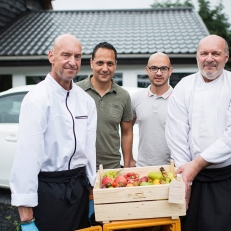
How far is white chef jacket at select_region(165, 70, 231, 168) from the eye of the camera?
7.77 feet

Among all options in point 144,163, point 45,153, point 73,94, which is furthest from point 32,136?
point 144,163

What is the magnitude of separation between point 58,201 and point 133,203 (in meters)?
0.49

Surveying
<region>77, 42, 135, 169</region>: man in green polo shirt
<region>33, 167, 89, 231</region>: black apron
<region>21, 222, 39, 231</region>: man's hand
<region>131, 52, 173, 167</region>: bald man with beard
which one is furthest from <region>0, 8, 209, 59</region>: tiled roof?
<region>21, 222, 39, 231</region>: man's hand

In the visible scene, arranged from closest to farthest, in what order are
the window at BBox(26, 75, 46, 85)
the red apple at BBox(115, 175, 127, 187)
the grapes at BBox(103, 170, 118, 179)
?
1. the red apple at BBox(115, 175, 127, 187)
2. the grapes at BBox(103, 170, 118, 179)
3. the window at BBox(26, 75, 46, 85)

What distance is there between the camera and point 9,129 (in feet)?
15.8

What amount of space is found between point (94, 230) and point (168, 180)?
0.60 meters

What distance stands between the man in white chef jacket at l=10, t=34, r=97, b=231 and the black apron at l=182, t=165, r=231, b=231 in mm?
809

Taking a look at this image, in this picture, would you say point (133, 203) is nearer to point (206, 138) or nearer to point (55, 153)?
point (55, 153)

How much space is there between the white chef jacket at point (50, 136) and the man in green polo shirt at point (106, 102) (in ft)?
1.75

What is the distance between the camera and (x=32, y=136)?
203cm

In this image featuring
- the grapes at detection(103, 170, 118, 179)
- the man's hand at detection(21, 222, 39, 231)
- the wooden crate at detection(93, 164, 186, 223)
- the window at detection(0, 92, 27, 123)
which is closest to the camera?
the man's hand at detection(21, 222, 39, 231)

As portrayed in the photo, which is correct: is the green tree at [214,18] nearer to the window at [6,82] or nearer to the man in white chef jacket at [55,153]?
the window at [6,82]

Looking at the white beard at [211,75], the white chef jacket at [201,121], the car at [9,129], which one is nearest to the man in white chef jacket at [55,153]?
the white chef jacket at [201,121]

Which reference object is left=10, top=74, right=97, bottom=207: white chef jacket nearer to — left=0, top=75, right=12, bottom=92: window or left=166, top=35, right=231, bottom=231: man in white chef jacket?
left=166, top=35, right=231, bottom=231: man in white chef jacket
